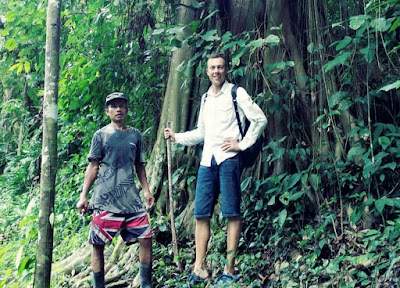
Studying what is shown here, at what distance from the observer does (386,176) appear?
454cm

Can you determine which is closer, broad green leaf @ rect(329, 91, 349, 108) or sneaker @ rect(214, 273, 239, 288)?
sneaker @ rect(214, 273, 239, 288)

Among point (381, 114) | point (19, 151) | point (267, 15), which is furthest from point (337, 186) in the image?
point (19, 151)

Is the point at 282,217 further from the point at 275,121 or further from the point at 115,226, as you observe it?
the point at 115,226

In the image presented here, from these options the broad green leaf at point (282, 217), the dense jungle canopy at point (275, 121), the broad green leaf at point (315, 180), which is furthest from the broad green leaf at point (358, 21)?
the broad green leaf at point (282, 217)

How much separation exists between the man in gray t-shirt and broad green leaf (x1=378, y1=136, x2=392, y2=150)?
2.27 meters

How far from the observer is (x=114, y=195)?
415cm

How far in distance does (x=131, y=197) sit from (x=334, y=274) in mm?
1879

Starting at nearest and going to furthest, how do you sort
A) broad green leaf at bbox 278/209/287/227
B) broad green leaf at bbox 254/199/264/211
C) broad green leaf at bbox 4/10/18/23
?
broad green leaf at bbox 278/209/287/227 < broad green leaf at bbox 254/199/264/211 < broad green leaf at bbox 4/10/18/23

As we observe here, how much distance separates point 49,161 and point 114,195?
0.86 m

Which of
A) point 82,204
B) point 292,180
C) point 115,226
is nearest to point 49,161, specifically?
point 82,204

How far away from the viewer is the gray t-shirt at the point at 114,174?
163 inches

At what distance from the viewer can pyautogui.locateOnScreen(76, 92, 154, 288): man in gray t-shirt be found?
4121 millimetres

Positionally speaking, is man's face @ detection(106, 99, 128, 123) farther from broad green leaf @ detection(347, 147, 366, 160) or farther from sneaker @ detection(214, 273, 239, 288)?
broad green leaf @ detection(347, 147, 366, 160)

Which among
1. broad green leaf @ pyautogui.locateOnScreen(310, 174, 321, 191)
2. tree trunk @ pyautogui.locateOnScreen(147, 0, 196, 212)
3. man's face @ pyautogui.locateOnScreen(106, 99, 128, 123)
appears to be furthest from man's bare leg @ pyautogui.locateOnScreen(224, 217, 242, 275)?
tree trunk @ pyautogui.locateOnScreen(147, 0, 196, 212)
